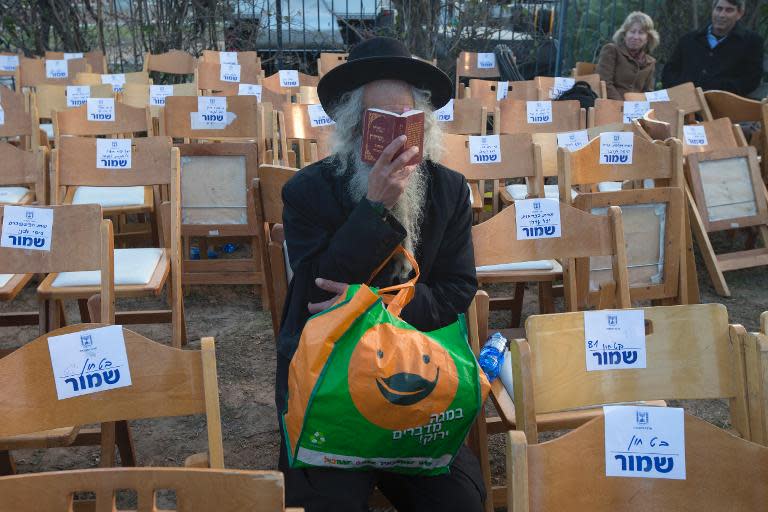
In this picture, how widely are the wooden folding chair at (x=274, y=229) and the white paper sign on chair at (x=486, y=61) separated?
5.45 metres

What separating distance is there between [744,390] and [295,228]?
1.21 m

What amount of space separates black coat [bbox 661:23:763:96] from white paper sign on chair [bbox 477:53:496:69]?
6.87ft

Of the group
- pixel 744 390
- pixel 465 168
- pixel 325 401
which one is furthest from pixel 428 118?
pixel 465 168

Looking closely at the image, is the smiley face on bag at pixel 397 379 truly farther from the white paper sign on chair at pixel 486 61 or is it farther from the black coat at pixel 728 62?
the white paper sign on chair at pixel 486 61

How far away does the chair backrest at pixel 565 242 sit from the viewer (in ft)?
8.93

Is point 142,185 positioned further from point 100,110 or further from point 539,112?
point 539,112

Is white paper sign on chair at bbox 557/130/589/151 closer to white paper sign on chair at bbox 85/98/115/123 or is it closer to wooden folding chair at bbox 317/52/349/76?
white paper sign on chair at bbox 85/98/115/123

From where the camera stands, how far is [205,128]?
4.75 m

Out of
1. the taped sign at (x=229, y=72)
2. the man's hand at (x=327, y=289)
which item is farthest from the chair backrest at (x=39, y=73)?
the man's hand at (x=327, y=289)

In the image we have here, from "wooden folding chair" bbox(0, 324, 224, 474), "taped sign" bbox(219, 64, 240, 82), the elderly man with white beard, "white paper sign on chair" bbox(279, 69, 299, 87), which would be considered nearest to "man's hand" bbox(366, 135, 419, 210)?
the elderly man with white beard

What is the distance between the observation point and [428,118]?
2232 millimetres

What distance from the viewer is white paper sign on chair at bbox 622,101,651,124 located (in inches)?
211

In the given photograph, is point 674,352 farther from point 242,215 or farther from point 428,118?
point 242,215

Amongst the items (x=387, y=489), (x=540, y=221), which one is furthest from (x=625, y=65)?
(x=387, y=489)
